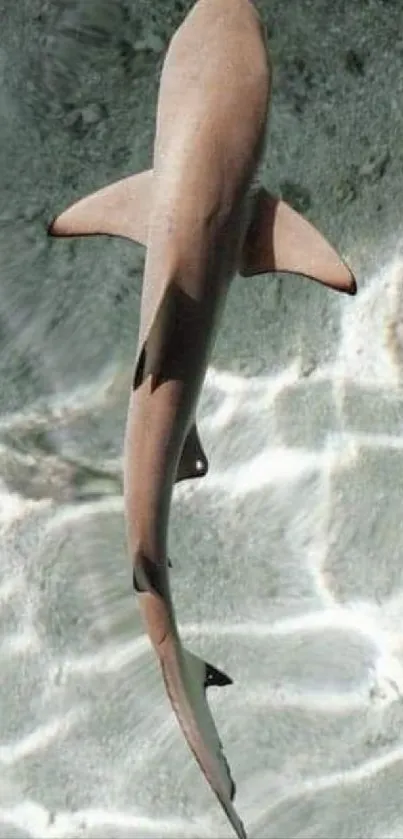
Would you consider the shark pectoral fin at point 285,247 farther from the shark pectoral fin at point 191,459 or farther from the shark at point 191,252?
the shark pectoral fin at point 191,459

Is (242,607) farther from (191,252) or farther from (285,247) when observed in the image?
(191,252)

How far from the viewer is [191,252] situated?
1929mm

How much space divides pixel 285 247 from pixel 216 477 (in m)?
0.86

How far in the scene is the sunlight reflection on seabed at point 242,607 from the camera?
2715 millimetres

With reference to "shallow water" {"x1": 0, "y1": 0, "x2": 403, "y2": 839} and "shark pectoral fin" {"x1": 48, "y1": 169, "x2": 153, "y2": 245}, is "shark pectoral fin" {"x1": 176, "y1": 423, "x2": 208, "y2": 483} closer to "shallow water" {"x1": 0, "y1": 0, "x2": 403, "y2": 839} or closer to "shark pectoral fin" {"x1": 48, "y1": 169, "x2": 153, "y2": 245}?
"shark pectoral fin" {"x1": 48, "y1": 169, "x2": 153, "y2": 245}

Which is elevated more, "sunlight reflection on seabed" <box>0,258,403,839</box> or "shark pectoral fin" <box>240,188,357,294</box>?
"shark pectoral fin" <box>240,188,357,294</box>

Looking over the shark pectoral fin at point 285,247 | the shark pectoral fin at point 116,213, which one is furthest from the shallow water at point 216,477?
the shark pectoral fin at point 285,247

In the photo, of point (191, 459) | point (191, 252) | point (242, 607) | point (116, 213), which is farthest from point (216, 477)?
point (191, 252)

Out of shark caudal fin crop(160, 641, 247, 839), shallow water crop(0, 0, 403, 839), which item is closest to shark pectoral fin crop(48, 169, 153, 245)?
shallow water crop(0, 0, 403, 839)

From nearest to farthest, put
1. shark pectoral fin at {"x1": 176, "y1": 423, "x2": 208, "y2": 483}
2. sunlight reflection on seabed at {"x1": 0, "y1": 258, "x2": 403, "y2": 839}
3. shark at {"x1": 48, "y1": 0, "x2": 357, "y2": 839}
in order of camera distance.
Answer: shark at {"x1": 48, "y1": 0, "x2": 357, "y2": 839} → shark pectoral fin at {"x1": 176, "y1": 423, "x2": 208, "y2": 483} → sunlight reflection on seabed at {"x1": 0, "y1": 258, "x2": 403, "y2": 839}

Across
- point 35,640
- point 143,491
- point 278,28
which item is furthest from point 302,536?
point 278,28

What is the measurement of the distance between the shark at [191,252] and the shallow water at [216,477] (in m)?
0.59

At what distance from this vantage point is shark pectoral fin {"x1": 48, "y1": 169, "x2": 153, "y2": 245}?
2152 mm

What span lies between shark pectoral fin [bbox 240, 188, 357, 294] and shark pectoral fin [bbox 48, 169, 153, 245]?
0.20m
